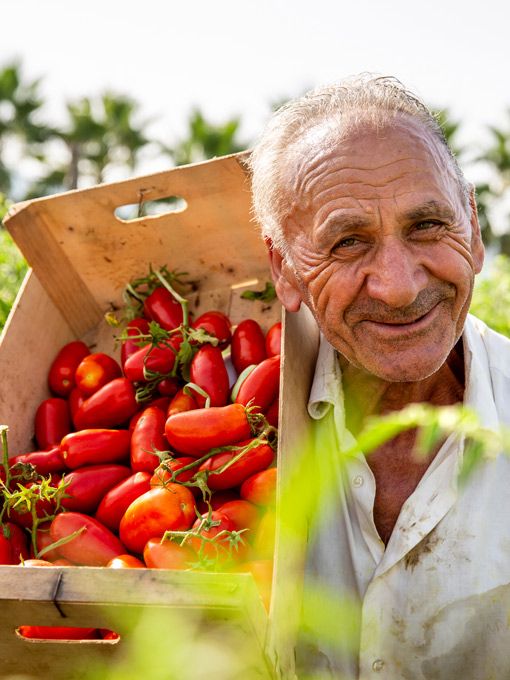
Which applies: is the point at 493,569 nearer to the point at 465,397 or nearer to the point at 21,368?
the point at 465,397

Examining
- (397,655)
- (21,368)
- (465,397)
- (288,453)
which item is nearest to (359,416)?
(465,397)

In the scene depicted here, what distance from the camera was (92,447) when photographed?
7.68 feet

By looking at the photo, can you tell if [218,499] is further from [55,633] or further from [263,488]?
[55,633]

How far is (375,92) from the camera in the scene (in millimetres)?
1988

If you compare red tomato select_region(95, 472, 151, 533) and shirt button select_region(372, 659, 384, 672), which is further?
red tomato select_region(95, 472, 151, 533)

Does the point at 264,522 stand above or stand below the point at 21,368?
below

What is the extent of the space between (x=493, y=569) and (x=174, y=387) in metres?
1.24

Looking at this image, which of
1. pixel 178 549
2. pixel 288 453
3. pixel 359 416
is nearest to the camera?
pixel 288 453

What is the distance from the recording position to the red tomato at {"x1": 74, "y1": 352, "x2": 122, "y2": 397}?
2625 millimetres

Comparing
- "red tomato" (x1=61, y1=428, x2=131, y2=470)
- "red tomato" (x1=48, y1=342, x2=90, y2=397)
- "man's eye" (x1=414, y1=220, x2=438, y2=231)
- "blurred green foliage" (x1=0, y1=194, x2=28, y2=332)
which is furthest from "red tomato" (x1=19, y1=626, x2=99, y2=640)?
"blurred green foliage" (x1=0, y1=194, x2=28, y2=332)

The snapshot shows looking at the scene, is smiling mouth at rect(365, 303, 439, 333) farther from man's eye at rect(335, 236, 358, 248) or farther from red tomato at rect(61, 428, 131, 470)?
red tomato at rect(61, 428, 131, 470)

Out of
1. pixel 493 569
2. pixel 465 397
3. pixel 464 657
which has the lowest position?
pixel 464 657

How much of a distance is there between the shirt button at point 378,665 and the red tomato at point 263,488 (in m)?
0.50

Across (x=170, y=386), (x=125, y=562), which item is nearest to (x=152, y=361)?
(x=170, y=386)
